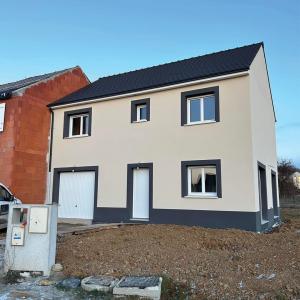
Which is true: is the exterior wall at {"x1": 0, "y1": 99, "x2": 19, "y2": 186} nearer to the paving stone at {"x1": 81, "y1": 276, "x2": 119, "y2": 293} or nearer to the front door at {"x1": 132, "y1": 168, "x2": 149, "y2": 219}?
the front door at {"x1": 132, "y1": 168, "x2": 149, "y2": 219}

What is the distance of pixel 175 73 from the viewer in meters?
15.6

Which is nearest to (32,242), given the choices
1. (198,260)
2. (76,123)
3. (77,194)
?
(198,260)

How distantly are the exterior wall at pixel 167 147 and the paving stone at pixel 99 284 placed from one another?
7.11m

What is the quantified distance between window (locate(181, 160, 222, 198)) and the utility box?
7089mm

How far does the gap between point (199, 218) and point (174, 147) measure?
298cm

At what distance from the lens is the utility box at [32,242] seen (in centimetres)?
673

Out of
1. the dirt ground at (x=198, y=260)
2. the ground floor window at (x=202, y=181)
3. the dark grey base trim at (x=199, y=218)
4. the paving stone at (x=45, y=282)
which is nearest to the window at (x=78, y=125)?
the dark grey base trim at (x=199, y=218)

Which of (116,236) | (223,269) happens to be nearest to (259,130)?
(116,236)

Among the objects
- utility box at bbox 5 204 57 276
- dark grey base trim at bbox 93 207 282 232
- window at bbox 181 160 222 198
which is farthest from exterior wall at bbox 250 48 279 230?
utility box at bbox 5 204 57 276

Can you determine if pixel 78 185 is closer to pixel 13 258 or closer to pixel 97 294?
pixel 13 258

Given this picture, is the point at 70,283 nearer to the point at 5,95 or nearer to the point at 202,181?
the point at 202,181

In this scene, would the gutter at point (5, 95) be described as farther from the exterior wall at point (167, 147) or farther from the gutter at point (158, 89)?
the exterior wall at point (167, 147)

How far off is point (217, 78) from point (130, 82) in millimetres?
5170

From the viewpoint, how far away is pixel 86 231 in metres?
11.4
